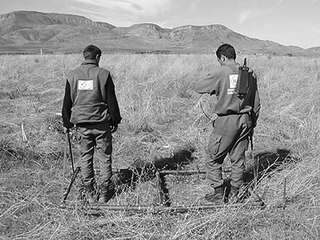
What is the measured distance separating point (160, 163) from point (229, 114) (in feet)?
6.42

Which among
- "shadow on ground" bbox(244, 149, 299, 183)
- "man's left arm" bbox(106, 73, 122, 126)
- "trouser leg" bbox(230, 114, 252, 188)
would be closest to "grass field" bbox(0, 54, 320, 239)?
"shadow on ground" bbox(244, 149, 299, 183)

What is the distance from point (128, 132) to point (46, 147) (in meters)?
1.62

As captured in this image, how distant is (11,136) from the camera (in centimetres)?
574

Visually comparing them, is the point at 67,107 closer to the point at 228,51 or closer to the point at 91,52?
the point at 91,52

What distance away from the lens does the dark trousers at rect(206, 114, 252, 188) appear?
11.2 feet

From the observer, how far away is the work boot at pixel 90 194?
3684 millimetres

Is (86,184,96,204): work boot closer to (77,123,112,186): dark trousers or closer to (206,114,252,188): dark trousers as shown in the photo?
(77,123,112,186): dark trousers

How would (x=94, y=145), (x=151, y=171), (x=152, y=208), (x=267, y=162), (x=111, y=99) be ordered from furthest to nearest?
1. (x=267, y=162)
2. (x=151, y=171)
3. (x=94, y=145)
4. (x=111, y=99)
5. (x=152, y=208)

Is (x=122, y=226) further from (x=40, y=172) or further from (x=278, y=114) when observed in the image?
(x=278, y=114)

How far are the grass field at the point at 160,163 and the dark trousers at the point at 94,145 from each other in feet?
1.06

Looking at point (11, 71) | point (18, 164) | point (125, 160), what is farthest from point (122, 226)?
point (11, 71)

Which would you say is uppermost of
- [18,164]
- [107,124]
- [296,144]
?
[107,124]

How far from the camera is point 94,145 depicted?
3.81 metres

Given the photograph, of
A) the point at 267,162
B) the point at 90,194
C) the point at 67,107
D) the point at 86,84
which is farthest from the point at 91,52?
the point at 267,162
